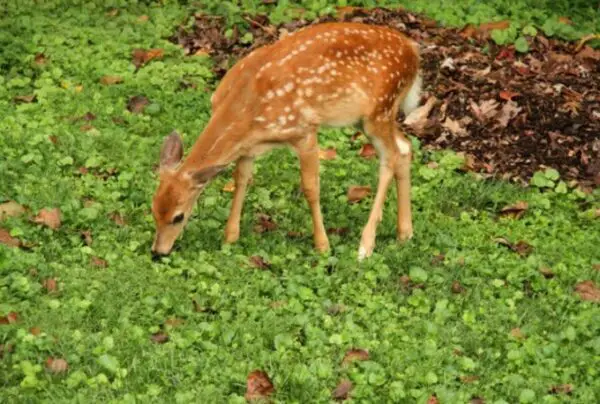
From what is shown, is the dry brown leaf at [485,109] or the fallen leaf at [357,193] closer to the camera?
the fallen leaf at [357,193]

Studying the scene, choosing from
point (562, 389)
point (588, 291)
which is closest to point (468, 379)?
point (562, 389)

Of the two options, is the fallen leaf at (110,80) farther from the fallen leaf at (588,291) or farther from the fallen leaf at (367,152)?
the fallen leaf at (588,291)

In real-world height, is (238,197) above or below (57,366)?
below

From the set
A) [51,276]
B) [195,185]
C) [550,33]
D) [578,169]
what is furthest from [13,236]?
[550,33]

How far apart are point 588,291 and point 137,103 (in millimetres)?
4442

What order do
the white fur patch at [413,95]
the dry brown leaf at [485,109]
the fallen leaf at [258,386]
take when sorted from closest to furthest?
the fallen leaf at [258,386]
the white fur patch at [413,95]
the dry brown leaf at [485,109]

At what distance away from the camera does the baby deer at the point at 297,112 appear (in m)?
7.76

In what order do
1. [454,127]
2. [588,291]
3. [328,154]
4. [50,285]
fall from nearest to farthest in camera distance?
[50,285]
[588,291]
[328,154]
[454,127]

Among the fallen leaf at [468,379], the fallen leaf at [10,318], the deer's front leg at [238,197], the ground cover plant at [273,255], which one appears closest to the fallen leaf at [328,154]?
the ground cover plant at [273,255]

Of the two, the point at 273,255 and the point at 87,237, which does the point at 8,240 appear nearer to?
the point at 87,237

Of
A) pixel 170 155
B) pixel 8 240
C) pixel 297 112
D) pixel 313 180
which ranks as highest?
pixel 297 112

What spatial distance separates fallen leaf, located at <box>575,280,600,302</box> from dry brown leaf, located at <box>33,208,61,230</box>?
3607mm

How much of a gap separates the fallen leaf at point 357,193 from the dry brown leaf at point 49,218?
88.4 inches

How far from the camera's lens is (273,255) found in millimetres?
7969
